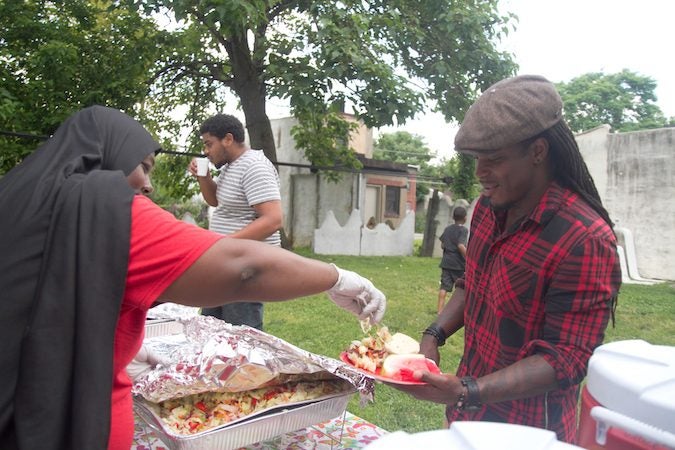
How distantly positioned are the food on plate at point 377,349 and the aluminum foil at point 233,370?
6 cm

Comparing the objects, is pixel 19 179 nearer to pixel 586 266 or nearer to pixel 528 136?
pixel 528 136

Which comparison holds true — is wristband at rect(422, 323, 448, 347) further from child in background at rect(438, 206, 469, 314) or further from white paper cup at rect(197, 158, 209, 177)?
child in background at rect(438, 206, 469, 314)

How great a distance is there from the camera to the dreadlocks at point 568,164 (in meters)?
1.46

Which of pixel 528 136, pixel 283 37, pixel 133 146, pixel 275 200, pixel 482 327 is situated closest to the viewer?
pixel 133 146

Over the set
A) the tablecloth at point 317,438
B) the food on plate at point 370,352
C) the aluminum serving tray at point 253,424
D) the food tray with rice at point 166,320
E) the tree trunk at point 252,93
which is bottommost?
the tablecloth at point 317,438

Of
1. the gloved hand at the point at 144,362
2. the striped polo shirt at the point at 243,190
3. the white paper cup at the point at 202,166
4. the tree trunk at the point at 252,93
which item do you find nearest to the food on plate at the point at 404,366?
the gloved hand at the point at 144,362

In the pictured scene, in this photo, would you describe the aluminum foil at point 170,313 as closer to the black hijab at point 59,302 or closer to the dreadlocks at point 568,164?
the black hijab at point 59,302

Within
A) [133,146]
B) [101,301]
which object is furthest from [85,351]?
[133,146]

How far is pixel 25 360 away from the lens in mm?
1013

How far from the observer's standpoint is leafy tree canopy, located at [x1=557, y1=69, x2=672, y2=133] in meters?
28.2

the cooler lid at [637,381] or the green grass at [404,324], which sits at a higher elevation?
the cooler lid at [637,381]

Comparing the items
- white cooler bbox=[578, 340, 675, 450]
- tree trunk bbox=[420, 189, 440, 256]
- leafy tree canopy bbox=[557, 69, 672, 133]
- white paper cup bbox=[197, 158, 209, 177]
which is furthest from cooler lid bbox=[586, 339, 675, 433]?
leafy tree canopy bbox=[557, 69, 672, 133]

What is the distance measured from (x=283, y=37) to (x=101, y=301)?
823 cm

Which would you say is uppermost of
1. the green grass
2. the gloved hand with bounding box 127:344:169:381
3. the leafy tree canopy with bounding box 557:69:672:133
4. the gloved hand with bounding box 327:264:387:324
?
the leafy tree canopy with bounding box 557:69:672:133
